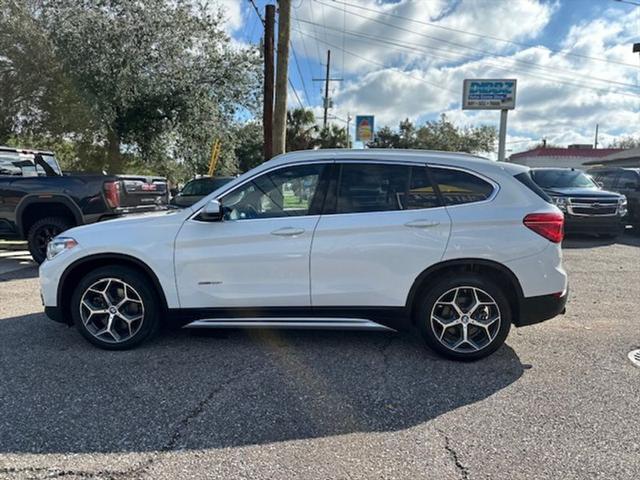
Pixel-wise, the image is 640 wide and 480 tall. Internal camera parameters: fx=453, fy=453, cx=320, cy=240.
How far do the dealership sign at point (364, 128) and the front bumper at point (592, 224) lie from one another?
83.9ft

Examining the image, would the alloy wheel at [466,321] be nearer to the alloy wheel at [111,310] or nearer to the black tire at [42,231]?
the alloy wheel at [111,310]

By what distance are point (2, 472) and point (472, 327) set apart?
341cm

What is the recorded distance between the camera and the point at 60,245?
4094 millimetres

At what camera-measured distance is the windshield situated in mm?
11773

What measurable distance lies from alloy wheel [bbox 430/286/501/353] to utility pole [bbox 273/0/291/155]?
858cm

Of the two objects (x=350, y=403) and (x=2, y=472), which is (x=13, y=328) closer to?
(x=2, y=472)

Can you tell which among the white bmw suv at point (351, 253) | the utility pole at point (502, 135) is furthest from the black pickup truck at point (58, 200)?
the utility pole at point (502, 135)

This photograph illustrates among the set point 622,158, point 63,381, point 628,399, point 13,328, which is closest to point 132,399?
point 63,381

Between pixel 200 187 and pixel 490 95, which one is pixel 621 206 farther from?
pixel 490 95

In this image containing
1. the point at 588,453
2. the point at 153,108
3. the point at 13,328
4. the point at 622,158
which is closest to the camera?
the point at 588,453

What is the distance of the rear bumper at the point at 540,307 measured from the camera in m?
3.83

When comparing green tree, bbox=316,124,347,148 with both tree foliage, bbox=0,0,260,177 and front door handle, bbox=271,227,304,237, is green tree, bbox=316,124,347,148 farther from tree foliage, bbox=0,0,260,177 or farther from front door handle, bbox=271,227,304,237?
front door handle, bbox=271,227,304,237

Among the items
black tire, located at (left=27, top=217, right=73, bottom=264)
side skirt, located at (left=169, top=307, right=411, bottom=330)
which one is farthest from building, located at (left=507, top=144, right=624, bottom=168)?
side skirt, located at (left=169, top=307, right=411, bottom=330)

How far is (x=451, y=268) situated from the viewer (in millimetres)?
3877
